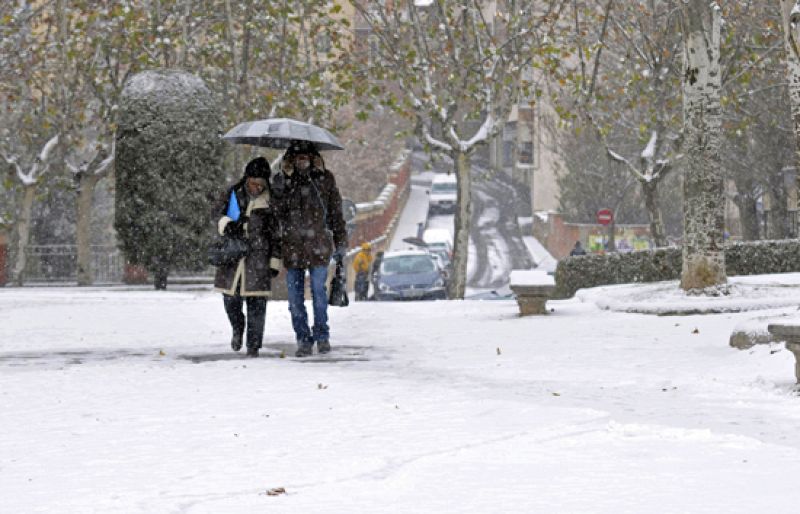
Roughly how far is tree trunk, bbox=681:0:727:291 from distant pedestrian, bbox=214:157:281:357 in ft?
22.9

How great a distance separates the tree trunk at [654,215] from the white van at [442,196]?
44916 millimetres

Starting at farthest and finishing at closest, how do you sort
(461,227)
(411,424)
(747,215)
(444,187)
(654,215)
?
(444,187) → (747,215) → (654,215) → (461,227) → (411,424)

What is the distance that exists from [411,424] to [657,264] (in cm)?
1679

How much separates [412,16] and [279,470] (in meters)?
24.5

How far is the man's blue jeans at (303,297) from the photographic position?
44.1ft

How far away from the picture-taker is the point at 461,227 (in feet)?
106

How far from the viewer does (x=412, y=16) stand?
31.0 metres

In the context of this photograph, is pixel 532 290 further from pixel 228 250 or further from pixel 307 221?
pixel 228 250

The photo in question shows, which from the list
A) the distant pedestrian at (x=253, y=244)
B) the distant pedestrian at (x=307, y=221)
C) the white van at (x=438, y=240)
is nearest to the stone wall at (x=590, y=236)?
the white van at (x=438, y=240)

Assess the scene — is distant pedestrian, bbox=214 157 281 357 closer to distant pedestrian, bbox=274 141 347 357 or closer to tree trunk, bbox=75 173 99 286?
distant pedestrian, bbox=274 141 347 357

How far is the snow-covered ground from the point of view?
21.8 feet

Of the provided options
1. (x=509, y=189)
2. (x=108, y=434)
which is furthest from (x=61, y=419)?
(x=509, y=189)

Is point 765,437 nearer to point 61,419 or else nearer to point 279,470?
point 279,470

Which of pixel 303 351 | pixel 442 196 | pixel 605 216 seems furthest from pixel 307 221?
pixel 442 196
